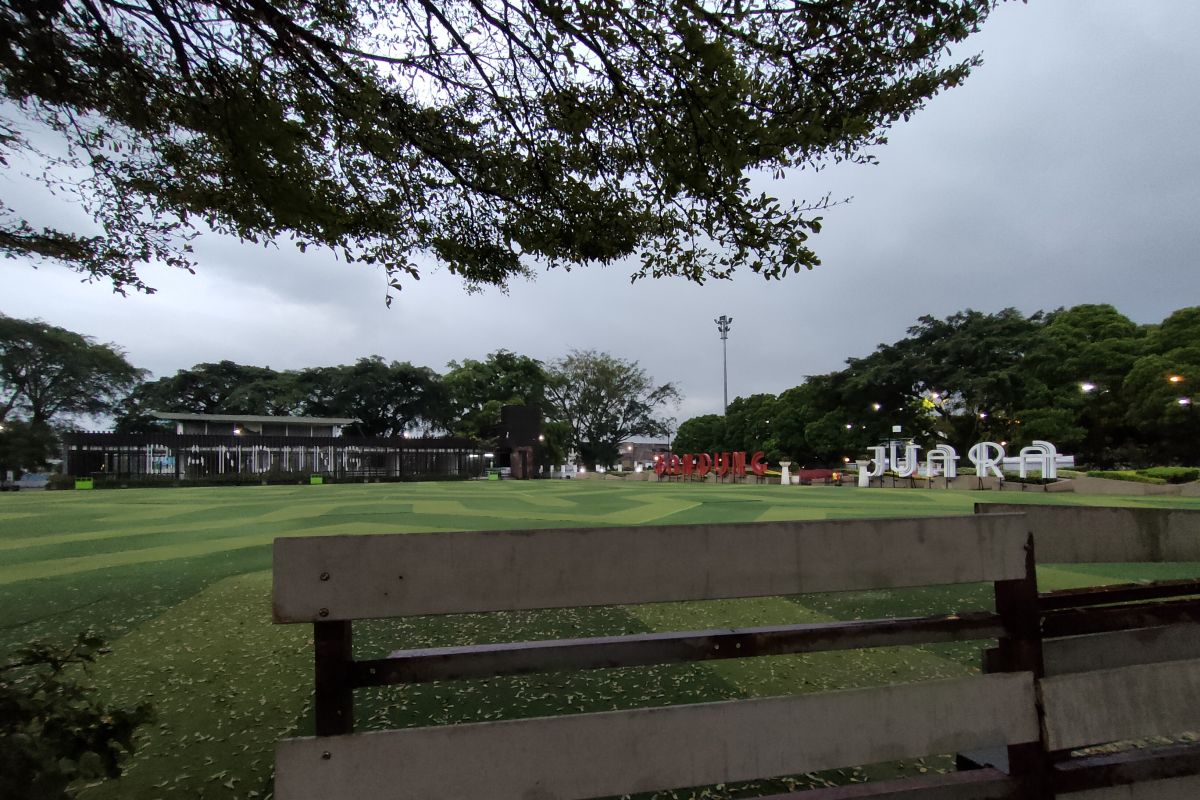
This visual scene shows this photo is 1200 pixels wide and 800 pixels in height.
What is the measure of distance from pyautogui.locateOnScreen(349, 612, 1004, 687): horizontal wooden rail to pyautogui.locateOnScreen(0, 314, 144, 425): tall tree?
131ft

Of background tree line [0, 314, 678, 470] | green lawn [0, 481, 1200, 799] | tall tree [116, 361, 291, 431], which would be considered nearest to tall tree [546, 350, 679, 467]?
background tree line [0, 314, 678, 470]

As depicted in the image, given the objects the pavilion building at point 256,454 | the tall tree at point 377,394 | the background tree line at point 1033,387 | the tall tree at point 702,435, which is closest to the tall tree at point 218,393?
the tall tree at point 377,394

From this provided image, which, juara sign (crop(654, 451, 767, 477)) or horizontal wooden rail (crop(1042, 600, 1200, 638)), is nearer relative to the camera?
horizontal wooden rail (crop(1042, 600, 1200, 638))

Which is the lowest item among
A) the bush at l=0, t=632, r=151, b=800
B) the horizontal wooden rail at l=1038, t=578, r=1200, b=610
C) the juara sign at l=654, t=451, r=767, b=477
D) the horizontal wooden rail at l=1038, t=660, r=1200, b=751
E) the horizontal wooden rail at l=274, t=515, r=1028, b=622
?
the juara sign at l=654, t=451, r=767, b=477

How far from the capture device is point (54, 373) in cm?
3659

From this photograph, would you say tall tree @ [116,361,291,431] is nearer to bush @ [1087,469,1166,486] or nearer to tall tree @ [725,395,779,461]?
tall tree @ [725,395,779,461]

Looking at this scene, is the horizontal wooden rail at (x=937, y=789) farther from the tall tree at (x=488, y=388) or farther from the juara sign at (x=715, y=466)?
the tall tree at (x=488, y=388)

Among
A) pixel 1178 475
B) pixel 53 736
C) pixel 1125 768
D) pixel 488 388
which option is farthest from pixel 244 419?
pixel 1178 475

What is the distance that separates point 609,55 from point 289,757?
362 centimetres

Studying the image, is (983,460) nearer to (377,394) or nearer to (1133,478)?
(1133,478)

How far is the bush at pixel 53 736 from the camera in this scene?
1591mm

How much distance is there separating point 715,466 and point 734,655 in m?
40.0

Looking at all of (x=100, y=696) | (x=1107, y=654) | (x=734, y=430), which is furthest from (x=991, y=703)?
(x=734, y=430)

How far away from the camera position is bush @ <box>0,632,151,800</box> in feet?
5.22
